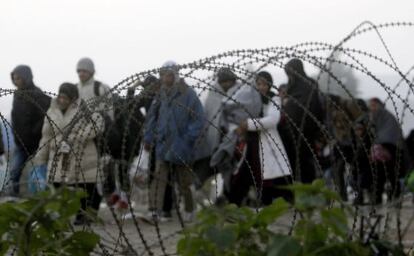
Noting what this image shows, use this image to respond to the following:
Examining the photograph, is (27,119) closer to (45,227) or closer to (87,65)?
(87,65)

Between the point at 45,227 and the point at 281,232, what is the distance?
2.17ft

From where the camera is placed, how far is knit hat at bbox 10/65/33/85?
1041 cm

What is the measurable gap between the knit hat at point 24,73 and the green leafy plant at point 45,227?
7275 mm

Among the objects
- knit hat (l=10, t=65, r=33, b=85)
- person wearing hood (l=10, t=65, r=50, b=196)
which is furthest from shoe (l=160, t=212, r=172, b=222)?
knit hat (l=10, t=65, r=33, b=85)

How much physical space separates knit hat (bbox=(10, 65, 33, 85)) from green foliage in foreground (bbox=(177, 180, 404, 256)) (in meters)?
7.64

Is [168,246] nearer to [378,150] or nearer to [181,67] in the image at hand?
[181,67]

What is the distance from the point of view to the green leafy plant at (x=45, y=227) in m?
2.96

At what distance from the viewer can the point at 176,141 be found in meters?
9.49

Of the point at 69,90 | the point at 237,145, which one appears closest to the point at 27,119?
the point at 69,90

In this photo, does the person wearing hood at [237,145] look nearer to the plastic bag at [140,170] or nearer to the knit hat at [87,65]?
the plastic bag at [140,170]

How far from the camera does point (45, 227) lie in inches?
118

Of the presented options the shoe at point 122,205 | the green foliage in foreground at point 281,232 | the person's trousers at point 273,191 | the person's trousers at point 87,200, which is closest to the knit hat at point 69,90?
the person's trousers at point 87,200

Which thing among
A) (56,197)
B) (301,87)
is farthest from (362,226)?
(301,87)

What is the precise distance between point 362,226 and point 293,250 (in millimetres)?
433
